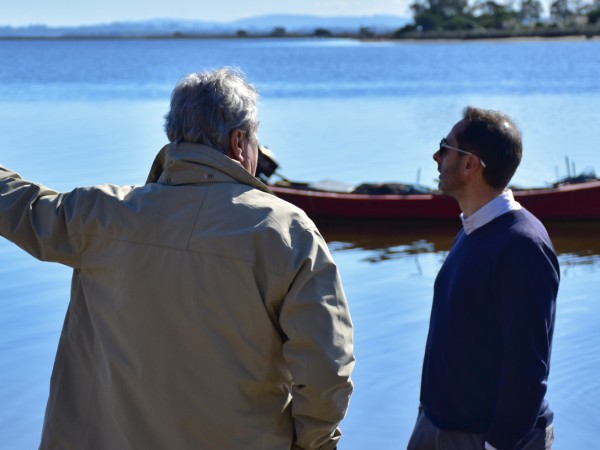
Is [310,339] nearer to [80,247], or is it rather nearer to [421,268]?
[80,247]

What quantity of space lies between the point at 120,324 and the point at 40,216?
14.0 inches

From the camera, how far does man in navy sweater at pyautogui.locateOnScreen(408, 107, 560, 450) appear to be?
8.93 ft

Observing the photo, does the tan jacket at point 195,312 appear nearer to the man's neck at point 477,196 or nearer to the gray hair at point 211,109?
the gray hair at point 211,109

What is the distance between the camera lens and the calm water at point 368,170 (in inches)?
261

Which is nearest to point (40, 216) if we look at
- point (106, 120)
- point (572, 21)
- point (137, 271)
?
point (137, 271)

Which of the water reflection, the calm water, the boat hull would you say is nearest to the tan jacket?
the calm water

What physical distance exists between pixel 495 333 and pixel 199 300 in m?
0.95

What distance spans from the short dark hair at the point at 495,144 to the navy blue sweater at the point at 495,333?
146 millimetres

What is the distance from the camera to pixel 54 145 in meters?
23.2

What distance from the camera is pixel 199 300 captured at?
2.40 m

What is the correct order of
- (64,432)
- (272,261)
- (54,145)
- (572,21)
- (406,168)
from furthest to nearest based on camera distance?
1. (572,21)
2. (54,145)
3. (406,168)
4. (64,432)
5. (272,261)

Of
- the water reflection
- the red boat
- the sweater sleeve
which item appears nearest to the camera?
the sweater sleeve

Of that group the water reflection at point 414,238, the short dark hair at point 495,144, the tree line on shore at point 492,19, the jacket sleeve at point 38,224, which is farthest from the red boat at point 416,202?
the tree line on shore at point 492,19

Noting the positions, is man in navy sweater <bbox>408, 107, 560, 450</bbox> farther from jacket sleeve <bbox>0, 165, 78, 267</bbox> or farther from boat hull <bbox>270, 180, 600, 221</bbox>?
boat hull <bbox>270, 180, 600, 221</bbox>
